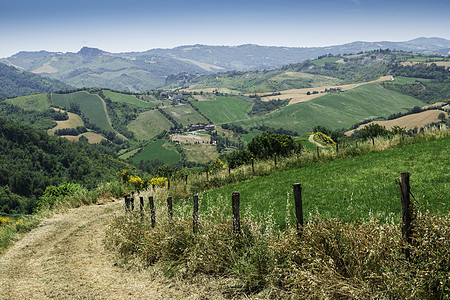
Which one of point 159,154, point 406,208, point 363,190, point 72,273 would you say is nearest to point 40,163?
point 159,154

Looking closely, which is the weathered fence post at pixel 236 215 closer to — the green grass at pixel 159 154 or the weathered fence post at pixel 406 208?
the weathered fence post at pixel 406 208

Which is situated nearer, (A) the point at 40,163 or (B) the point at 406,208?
(B) the point at 406,208

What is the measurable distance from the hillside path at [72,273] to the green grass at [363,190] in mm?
2821

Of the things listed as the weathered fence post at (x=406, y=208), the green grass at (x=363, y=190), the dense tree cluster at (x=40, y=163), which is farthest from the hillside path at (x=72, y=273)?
the dense tree cluster at (x=40, y=163)

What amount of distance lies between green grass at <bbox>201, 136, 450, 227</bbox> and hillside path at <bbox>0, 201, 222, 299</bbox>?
2821 millimetres

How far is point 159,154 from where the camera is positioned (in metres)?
175

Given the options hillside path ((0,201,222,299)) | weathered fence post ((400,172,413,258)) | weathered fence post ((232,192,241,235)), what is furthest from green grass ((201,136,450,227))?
hillside path ((0,201,222,299))

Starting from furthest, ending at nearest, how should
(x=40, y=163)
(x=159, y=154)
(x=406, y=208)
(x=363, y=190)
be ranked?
1. (x=159, y=154)
2. (x=40, y=163)
3. (x=363, y=190)
4. (x=406, y=208)

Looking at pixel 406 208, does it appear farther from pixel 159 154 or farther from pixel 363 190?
pixel 159 154

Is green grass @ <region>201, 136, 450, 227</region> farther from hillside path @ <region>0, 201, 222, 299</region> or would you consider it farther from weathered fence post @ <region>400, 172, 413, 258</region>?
hillside path @ <region>0, 201, 222, 299</region>

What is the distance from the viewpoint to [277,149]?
2841 centimetres

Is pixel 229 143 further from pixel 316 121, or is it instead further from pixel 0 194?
pixel 0 194

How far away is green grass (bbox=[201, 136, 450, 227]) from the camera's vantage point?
8.02 m

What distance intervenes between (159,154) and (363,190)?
17091 cm
